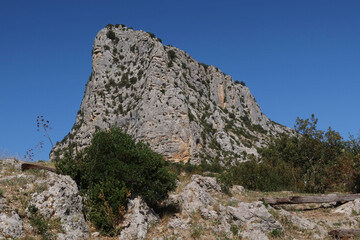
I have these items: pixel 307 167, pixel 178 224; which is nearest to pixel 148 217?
pixel 178 224

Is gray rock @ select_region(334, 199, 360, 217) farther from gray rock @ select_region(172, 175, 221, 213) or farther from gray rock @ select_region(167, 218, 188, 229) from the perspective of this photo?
gray rock @ select_region(167, 218, 188, 229)

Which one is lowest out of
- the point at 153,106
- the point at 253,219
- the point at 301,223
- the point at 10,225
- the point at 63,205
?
the point at 301,223

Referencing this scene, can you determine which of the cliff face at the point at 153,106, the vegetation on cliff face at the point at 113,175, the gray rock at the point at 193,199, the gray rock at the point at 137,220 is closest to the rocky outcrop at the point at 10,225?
the vegetation on cliff face at the point at 113,175

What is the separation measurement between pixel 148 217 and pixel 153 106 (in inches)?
1658

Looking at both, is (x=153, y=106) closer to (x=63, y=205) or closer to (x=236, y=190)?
(x=236, y=190)

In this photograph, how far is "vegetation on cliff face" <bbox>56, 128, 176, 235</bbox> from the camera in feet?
43.1

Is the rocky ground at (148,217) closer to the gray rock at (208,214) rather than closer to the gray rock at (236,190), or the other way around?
the gray rock at (208,214)

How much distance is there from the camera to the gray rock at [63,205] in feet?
38.4

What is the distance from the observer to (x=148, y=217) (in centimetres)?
→ 1420

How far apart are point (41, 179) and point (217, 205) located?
8.61 meters

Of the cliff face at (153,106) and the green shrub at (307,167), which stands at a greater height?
the cliff face at (153,106)

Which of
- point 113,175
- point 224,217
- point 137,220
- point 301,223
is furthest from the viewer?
point 301,223

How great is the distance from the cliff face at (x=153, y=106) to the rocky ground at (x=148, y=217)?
31.8 meters

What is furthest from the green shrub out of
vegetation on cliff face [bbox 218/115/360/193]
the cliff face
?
the cliff face
